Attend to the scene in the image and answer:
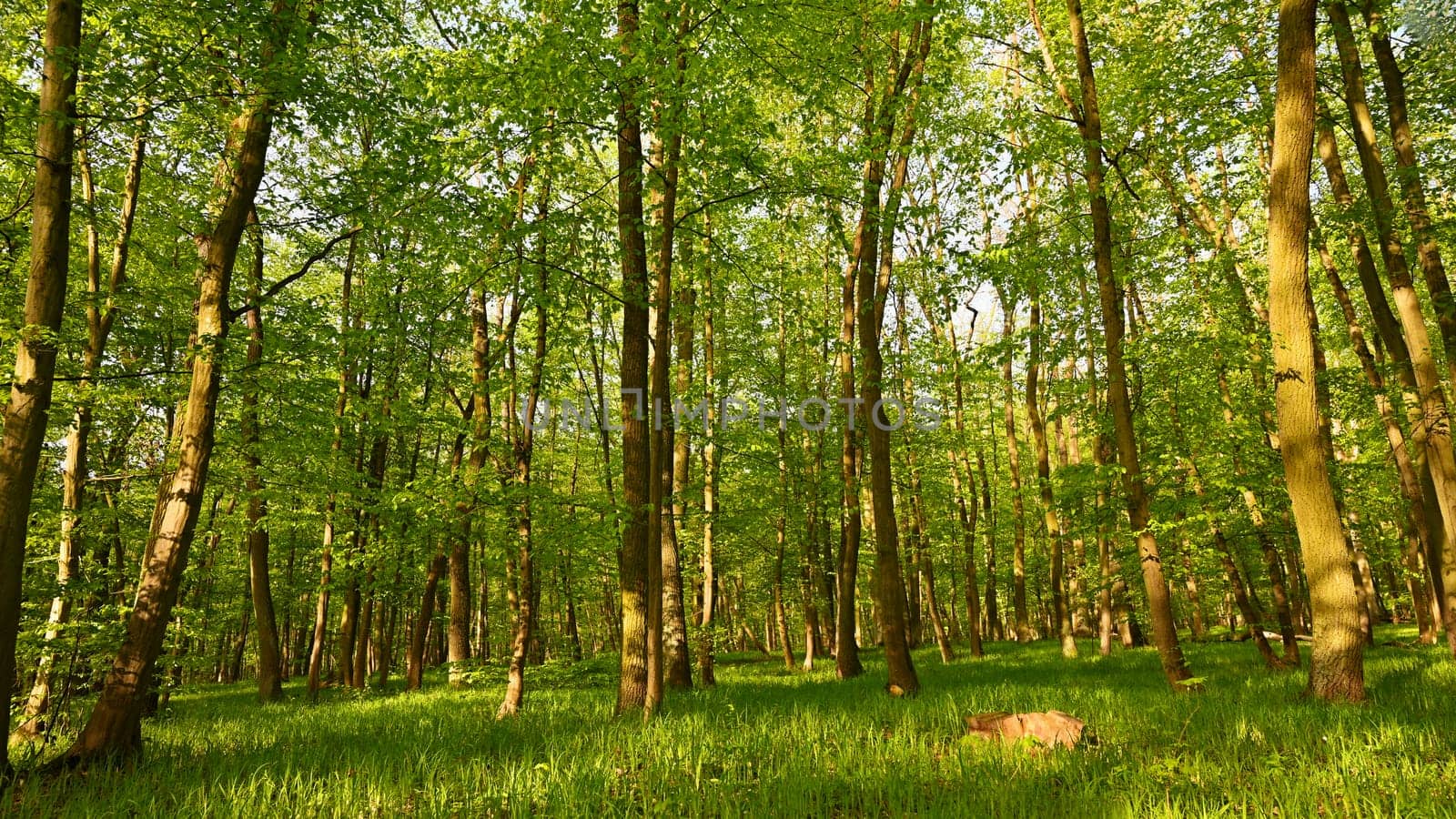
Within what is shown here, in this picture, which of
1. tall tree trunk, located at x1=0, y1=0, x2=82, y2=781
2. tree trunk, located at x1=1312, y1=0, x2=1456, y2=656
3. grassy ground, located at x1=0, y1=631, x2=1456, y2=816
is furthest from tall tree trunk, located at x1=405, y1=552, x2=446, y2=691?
tree trunk, located at x1=1312, y1=0, x2=1456, y2=656

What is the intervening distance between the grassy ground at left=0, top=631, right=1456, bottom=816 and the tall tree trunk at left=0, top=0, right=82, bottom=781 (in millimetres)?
1536

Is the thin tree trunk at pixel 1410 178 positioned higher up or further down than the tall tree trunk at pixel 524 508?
higher up

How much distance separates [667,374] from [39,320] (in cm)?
548

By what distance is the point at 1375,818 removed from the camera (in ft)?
10.2

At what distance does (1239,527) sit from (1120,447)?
420 cm

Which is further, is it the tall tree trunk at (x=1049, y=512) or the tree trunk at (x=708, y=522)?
the tall tree trunk at (x=1049, y=512)

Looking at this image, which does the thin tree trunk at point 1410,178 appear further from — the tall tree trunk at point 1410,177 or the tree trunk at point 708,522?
the tree trunk at point 708,522

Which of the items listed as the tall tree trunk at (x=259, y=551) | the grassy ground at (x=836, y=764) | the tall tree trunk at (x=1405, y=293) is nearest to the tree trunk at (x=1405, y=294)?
the tall tree trunk at (x=1405, y=293)

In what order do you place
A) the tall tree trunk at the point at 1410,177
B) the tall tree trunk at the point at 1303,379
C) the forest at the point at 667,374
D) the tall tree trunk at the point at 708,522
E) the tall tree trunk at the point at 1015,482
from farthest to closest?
the tall tree trunk at the point at 1015,482, the tall tree trunk at the point at 708,522, the tall tree trunk at the point at 1410,177, the tall tree trunk at the point at 1303,379, the forest at the point at 667,374

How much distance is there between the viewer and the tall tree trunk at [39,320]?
5.05m

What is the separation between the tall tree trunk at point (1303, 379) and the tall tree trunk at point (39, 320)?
10355 millimetres

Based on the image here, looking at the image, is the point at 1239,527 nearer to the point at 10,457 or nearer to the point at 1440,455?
the point at 1440,455

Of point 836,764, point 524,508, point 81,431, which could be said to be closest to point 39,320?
point 524,508

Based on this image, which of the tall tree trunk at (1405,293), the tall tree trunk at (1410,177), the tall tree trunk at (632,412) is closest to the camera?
the tall tree trunk at (632,412)
